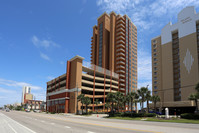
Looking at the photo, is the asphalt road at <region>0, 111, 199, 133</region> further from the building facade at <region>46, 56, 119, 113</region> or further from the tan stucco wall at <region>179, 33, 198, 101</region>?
the tan stucco wall at <region>179, 33, 198, 101</region>

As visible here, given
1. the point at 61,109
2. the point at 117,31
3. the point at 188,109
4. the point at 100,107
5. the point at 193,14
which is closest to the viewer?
the point at 188,109

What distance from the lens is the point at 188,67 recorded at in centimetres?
7306

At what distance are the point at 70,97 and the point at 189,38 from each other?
6181 centimetres

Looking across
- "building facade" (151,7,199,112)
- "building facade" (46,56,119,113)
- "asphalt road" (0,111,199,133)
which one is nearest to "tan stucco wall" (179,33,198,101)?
"building facade" (151,7,199,112)

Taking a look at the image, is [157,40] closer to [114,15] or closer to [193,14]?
[193,14]

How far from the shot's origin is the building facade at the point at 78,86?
77188mm

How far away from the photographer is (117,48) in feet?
371

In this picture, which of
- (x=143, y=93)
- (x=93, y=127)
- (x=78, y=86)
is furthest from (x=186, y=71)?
(x=93, y=127)

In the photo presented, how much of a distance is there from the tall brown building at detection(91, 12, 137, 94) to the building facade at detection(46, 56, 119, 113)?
37.8ft

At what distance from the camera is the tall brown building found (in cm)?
11038

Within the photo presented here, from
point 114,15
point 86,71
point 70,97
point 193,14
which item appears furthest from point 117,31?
point 70,97

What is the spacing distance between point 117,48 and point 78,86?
1886 inches

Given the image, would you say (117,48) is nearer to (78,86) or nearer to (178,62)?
(178,62)

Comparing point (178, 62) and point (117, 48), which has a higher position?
point (117, 48)
